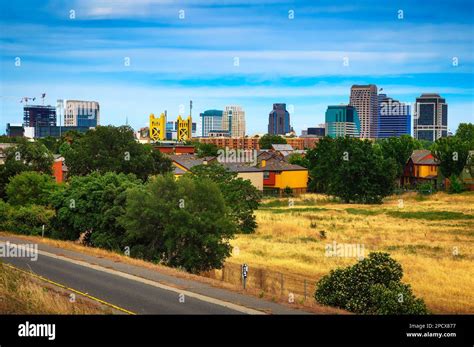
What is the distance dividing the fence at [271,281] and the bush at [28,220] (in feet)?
57.7

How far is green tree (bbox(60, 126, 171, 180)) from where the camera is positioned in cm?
6231

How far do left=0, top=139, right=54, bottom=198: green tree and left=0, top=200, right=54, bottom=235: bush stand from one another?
1320 cm

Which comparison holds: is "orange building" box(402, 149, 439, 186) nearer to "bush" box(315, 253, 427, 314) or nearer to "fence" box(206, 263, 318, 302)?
"fence" box(206, 263, 318, 302)

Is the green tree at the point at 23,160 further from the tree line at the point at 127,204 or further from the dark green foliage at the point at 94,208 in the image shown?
the dark green foliage at the point at 94,208

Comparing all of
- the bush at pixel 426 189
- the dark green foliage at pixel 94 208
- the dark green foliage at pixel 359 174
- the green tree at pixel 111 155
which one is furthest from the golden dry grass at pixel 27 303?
the bush at pixel 426 189

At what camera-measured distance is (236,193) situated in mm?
60844

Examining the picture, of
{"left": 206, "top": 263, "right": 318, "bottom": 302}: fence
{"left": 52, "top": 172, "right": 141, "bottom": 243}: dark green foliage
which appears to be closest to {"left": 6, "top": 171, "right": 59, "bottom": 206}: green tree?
{"left": 52, "top": 172, "right": 141, "bottom": 243}: dark green foliage

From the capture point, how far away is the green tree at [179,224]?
32.1 metres

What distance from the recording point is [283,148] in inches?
7052

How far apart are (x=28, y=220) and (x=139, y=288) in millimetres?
25407
